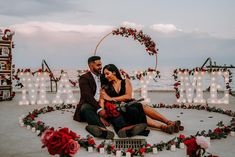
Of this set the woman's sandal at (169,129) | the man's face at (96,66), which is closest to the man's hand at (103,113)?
the man's face at (96,66)

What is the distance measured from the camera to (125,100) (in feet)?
26.5

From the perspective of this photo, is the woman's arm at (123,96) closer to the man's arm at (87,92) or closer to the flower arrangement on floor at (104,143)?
the man's arm at (87,92)

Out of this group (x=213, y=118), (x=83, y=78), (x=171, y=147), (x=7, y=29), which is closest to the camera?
(x=171, y=147)

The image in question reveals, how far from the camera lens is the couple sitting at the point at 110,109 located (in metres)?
7.13

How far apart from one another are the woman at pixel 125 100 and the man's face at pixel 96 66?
1.04ft

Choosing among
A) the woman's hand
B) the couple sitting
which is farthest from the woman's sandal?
the woman's hand

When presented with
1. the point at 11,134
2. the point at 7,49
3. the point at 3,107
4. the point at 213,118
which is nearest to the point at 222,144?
the point at 213,118

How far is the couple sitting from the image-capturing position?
7.13 metres

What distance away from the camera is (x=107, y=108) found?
747 cm

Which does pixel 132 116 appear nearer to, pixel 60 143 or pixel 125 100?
pixel 125 100

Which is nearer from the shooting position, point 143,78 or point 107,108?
point 107,108

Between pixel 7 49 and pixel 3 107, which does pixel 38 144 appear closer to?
pixel 3 107

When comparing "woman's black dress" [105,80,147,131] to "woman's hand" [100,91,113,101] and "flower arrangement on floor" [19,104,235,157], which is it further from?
"flower arrangement on floor" [19,104,235,157]

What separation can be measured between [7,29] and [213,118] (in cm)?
1042
